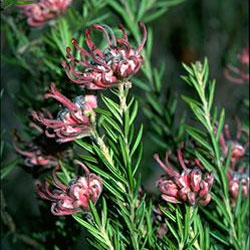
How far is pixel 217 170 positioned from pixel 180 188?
8 cm

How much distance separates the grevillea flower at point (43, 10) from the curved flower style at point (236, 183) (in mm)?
242

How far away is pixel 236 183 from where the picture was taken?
22.5 inches

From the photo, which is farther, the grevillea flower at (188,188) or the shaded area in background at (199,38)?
the shaded area in background at (199,38)

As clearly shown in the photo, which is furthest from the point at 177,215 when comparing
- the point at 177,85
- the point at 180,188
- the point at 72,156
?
the point at 177,85

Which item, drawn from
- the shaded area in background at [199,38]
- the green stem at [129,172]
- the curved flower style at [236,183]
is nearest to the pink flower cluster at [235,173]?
the curved flower style at [236,183]

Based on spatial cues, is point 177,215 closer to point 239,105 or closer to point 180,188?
point 180,188

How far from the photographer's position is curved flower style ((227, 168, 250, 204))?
22.5 inches

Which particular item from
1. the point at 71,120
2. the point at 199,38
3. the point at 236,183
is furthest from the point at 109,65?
the point at 199,38

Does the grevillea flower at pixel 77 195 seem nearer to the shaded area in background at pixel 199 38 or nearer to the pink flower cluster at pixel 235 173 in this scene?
the pink flower cluster at pixel 235 173

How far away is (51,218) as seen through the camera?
0.60m

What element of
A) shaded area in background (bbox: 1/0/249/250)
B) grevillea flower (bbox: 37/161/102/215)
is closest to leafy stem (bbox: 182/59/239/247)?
grevillea flower (bbox: 37/161/102/215)

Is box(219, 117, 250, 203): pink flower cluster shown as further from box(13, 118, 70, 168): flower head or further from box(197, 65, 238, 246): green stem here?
box(13, 118, 70, 168): flower head

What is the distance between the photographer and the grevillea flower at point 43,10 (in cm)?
62

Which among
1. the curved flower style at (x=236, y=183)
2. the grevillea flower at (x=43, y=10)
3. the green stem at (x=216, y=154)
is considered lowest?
the curved flower style at (x=236, y=183)
